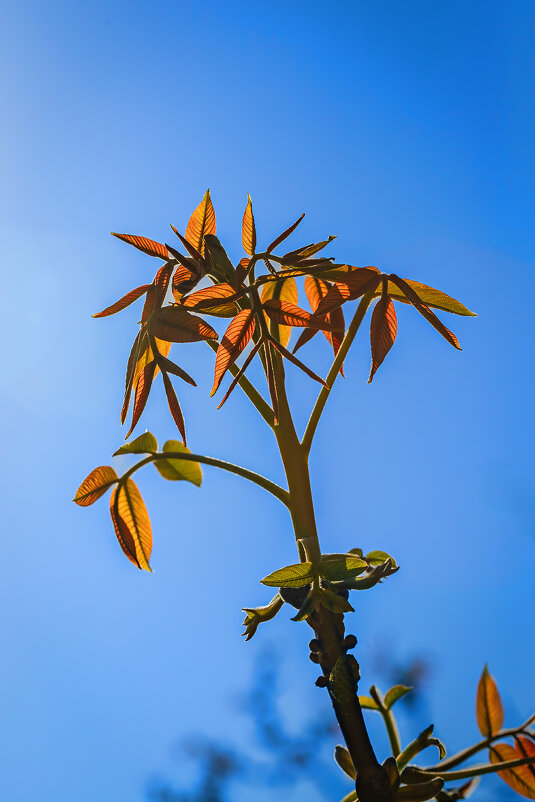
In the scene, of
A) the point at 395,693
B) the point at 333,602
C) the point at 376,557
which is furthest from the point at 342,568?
the point at 395,693

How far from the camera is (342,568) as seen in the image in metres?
0.47

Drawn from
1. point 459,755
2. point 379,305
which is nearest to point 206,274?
point 379,305

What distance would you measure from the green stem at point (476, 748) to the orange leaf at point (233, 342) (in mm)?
422

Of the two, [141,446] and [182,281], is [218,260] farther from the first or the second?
[141,446]

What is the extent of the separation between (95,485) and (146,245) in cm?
29

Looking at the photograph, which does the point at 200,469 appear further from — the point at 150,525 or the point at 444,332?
the point at 444,332

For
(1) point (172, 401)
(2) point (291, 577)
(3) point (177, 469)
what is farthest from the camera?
(3) point (177, 469)

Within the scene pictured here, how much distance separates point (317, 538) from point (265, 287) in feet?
1.17

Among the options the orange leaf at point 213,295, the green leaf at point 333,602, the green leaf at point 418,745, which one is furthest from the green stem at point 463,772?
the orange leaf at point 213,295

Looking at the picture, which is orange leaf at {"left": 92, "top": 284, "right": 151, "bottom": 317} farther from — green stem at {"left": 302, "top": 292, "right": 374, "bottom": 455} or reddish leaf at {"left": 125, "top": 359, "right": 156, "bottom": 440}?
green stem at {"left": 302, "top": 292, "right": 374, "bottom": 455}

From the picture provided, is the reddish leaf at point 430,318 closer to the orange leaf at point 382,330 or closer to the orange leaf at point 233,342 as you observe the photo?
the orange leaf at point 382,330

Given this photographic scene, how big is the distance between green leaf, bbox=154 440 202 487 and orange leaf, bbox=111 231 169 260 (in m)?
0.24

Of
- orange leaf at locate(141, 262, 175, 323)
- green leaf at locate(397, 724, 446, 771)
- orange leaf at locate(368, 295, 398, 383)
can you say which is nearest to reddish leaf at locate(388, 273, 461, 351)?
orange leaf at locate(368, 295, 398, 383)

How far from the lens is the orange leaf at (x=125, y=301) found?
0.61 meters
